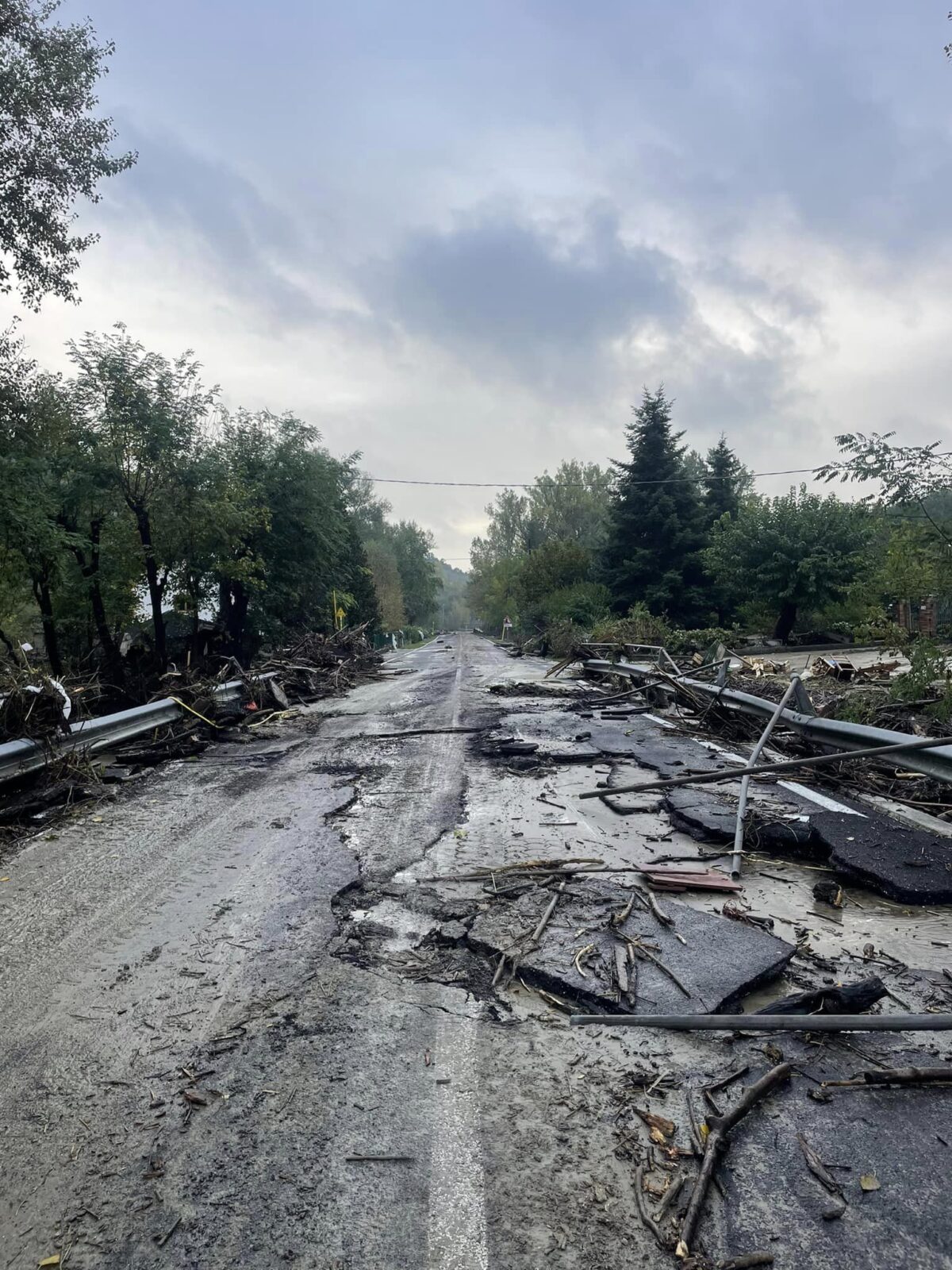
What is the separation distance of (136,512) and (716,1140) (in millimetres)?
19576

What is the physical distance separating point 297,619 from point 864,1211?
34.3 metres

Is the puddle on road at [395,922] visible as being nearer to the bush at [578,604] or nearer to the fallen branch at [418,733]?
the fallen branch at [418,733]

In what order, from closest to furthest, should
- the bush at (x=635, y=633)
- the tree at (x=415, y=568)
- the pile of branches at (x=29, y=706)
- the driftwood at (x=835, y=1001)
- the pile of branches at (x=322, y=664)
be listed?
the driftwood at (x=835, y=1001)
the pile of branches at (x=29, y=706)
the pile of branches at (x=322, y=664)
the bush at (x=635, y=633)
the tree at (x=415, y=568)

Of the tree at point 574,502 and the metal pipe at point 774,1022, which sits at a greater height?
the tree at point 574,502

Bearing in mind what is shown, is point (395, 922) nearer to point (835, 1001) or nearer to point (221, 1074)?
point (221, 1074)

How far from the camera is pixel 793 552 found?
28312 mm

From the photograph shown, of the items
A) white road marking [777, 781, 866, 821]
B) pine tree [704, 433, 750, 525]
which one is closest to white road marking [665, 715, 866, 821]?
white road marking [777, 781, 866, 821]

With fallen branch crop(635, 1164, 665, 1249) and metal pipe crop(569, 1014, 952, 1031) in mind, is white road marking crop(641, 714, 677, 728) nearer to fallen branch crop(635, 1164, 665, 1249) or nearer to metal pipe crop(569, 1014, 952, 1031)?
metal pipe crop(569, 1014, 952, 1031)

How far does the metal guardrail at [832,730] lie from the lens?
524 centimetres

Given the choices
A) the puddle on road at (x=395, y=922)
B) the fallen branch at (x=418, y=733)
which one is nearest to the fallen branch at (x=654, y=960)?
the puddle on road at (x=395, y=922)

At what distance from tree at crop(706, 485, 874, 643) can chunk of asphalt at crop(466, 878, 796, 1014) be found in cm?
2632

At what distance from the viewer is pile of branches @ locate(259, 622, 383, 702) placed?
16.4m

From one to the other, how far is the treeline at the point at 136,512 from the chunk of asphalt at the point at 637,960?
1192cm

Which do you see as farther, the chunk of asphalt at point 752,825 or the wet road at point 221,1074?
the chunk of asphalt at point 752,825
